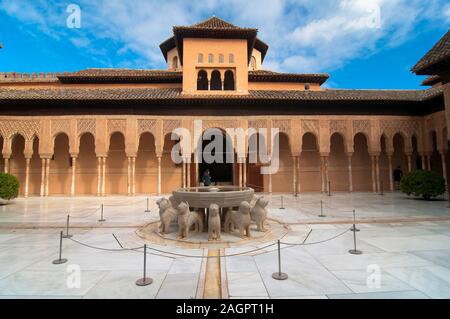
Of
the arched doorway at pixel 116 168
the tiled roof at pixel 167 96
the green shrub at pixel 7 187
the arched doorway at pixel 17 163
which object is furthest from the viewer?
the arched doorway at pixel 116 168

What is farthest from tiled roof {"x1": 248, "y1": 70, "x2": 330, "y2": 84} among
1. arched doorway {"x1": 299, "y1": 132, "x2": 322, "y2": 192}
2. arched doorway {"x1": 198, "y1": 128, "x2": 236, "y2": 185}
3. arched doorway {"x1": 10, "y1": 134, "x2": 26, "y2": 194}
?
arched doorway {"x1": 10, "y1": 134, "x2": 26, "y2": 194}

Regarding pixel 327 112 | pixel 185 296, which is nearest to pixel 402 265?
pixel 185 296

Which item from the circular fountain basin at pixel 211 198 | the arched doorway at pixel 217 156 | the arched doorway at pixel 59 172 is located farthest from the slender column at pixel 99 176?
the circular fountain basin at pixel 211 198

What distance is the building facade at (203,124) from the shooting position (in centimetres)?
1498

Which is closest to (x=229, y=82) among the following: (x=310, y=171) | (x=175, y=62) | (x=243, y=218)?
(x=175, y=62)

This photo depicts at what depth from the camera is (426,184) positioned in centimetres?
Answer: 1169

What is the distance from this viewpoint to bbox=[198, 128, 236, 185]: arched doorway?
18562mm

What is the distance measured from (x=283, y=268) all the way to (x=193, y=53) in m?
16.2

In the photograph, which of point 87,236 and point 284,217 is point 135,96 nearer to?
point 87,236

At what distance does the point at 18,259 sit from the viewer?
4.27 meters

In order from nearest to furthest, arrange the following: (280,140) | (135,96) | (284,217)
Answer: (284,217), (135,96), (280,140)

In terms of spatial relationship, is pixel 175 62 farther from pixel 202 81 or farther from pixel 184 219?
pixel 184 219

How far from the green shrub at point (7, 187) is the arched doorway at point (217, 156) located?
37.9 feet

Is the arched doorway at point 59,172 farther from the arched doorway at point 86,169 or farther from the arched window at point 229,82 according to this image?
the arched window at point 229,82
